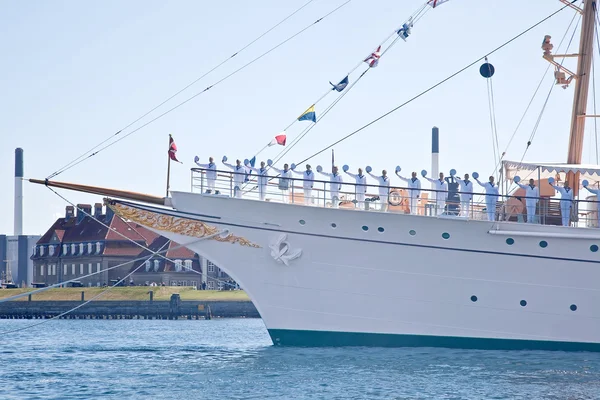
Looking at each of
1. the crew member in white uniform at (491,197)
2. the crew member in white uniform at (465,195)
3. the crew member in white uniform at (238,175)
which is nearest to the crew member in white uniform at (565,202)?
the crew member in white uniform at (491,197)

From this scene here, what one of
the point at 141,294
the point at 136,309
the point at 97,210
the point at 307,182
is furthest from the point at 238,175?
the point at 97,210

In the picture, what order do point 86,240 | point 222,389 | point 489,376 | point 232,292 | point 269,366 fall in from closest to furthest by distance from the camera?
point 222,389, point 489,376, point 269,366, point 232,292, point 86,240

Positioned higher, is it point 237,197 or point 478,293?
point 237,197

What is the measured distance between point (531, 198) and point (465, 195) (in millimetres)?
1485

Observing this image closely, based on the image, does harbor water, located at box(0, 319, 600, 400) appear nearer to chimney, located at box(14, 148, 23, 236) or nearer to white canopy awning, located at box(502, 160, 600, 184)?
white canopy awning, located at box(502, 160, 600, 184)

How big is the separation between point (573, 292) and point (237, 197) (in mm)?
7790

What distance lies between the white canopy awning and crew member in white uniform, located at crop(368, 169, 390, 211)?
3.27 meters

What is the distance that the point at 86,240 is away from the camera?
77500mm

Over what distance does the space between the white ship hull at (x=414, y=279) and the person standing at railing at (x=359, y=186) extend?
538 millimetres

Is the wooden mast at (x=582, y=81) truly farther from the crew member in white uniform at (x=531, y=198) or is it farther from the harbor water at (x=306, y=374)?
the harbor water at (x=306, y=374)

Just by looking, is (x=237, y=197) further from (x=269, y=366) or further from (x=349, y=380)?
(x=349, y=380)

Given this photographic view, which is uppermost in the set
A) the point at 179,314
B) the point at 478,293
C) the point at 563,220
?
the point at 563,220

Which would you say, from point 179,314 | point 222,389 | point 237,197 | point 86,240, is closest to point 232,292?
point 179,314

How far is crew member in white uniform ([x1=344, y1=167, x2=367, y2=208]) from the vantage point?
22.5 m
